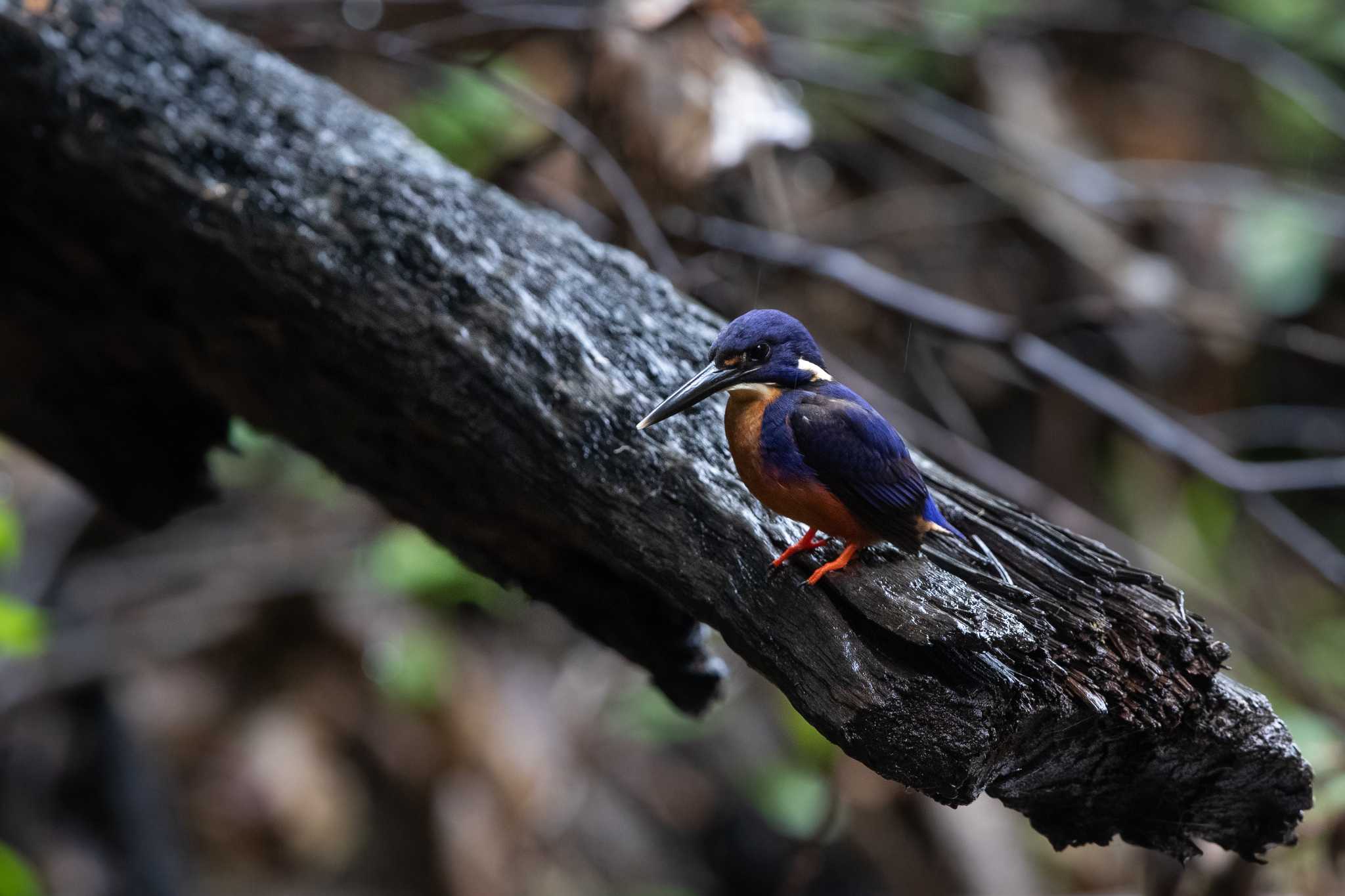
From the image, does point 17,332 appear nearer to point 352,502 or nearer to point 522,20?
point 522,20

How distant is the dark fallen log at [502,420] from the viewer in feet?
4.38

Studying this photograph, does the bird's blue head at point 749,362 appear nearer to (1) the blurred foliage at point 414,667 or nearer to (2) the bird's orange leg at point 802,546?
(2) the bird's orange leg at point 802,546

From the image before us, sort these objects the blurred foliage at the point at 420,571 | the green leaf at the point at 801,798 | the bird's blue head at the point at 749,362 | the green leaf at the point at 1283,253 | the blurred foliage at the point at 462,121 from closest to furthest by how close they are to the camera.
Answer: the bird's blue head at the point at 749,362, the green leaf at the point at 801,798, the blurred foliage at the point at 420,571, the blurred foliage at the point at 462,121, the green leaf at the point at 1283,253

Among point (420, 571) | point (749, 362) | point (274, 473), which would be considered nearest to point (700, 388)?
point (749, 362)

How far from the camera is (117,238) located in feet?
7.55

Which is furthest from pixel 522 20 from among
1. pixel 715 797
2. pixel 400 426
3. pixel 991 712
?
pixel 715 797

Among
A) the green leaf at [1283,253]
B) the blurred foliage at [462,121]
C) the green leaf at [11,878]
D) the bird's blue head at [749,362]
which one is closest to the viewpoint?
the bird's blue head at [749,362]

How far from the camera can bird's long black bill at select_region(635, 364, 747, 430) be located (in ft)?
4.81

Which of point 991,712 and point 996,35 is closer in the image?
point 991,712

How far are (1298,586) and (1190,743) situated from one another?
5.49 meters

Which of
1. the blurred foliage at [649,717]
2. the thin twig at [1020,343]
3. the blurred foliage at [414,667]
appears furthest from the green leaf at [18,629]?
the blurred foliage at [649,717]

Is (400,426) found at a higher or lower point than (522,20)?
lower

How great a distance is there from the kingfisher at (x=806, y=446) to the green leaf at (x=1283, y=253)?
15.7 ft

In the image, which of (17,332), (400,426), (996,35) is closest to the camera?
(400,426)
